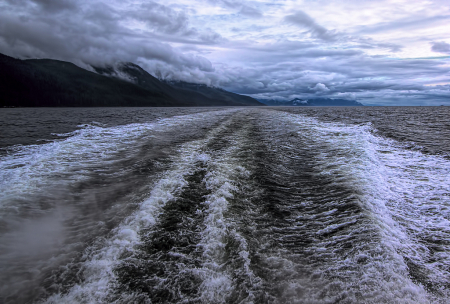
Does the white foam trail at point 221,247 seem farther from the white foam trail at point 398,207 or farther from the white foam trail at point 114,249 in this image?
the white foam trail at point 398,207

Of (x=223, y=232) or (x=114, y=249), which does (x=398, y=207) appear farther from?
(x=114, y=249)

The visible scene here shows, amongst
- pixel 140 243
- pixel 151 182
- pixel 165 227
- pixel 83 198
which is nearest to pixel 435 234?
pixel 165 227

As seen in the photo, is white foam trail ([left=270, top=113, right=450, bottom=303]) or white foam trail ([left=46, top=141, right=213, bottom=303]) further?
white foam trail ([left=270, top=113, right=450, bottom=303])

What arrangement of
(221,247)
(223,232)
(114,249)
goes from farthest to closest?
(223,232) < (221,247) < (114,249)

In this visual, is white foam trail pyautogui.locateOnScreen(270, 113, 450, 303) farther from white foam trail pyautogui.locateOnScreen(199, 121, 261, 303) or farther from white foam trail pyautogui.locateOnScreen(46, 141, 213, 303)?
white foam trail pyautogui.locateOnScreen(46, 141, 213, 303)

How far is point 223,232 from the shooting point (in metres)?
4.46

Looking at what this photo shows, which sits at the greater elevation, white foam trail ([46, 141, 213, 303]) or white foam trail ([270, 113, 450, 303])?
white foam trail ([270, 113, 450, 303])

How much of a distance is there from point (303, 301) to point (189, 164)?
259 inches

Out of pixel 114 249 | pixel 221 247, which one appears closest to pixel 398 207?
pixel 221 247

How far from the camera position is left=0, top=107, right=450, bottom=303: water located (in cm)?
317

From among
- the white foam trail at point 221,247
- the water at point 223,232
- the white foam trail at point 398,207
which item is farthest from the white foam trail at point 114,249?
the white foam trail at point 398,207

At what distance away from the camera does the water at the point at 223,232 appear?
3.17 m

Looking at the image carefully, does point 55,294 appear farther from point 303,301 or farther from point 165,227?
point 303,301

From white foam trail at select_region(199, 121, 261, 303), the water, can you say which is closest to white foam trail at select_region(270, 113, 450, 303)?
the water
